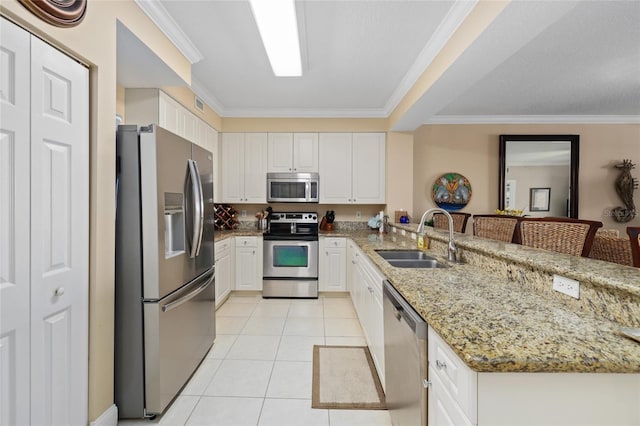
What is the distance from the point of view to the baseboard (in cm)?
149

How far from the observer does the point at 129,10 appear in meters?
1.73

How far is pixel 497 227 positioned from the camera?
2.82 meters

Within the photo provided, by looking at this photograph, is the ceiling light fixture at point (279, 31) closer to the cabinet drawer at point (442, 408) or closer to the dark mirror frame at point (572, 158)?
the cabinet drawer at point (442, 408)

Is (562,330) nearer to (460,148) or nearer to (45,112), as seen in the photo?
(45,112)

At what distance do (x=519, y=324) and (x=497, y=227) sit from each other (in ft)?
7.12

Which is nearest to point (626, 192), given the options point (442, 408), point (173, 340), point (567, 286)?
point (567, 286)

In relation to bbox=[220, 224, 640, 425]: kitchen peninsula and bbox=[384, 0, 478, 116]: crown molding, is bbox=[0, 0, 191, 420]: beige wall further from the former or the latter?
bbox=[384, 0, 478, 116]: crown molding

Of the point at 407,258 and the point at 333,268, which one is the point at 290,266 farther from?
the point at 407,258

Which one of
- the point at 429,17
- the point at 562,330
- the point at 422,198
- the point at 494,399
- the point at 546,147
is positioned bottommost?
the point at 494,399

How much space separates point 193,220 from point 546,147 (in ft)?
17.0

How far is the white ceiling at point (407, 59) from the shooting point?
193 cm

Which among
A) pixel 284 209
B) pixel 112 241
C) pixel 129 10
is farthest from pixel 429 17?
pixel 284 209

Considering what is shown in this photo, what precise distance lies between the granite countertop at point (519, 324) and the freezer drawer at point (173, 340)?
141 centimetres

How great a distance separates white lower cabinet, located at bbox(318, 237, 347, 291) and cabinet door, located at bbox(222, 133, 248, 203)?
149cm
